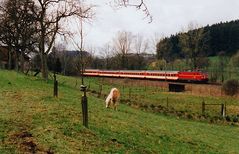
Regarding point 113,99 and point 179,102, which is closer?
point 113,99

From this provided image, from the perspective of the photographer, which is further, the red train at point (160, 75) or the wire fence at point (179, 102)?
the red train at point (160, 75)

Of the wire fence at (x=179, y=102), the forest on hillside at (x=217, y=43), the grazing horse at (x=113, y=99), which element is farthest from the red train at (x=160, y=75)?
the grazing horse at (x=113, y=99)

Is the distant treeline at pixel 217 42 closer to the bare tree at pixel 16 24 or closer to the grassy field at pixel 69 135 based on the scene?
the bare tree at pixel 16 24

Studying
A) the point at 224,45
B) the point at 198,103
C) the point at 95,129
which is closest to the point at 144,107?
the point at 198,103

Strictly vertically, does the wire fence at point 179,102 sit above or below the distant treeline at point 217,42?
below

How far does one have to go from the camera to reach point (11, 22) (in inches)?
2199

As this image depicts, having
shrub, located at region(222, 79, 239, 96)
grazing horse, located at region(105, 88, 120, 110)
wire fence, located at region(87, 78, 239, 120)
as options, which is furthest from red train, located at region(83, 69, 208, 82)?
grazing horse, located at region(105, 88, 120, 110)

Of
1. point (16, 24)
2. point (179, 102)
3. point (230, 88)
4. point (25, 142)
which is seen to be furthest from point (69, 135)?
point (230, 88)

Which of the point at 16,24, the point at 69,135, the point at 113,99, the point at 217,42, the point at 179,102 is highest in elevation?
the point at 217,42

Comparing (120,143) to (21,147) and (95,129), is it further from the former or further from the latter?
(21,147)

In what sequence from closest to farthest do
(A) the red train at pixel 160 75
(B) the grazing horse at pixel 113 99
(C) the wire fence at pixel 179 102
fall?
(B) the grazing horse at pixel 113 99, (C) the wire fence at pixel 179 102, (A) the red train at pixel 160 75

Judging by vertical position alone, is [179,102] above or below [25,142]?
below

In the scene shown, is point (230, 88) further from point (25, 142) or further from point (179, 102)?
point (25, 142)

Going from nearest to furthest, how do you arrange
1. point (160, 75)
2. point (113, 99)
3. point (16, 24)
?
point (113, 99), point (16, 24), point (160, 75)
